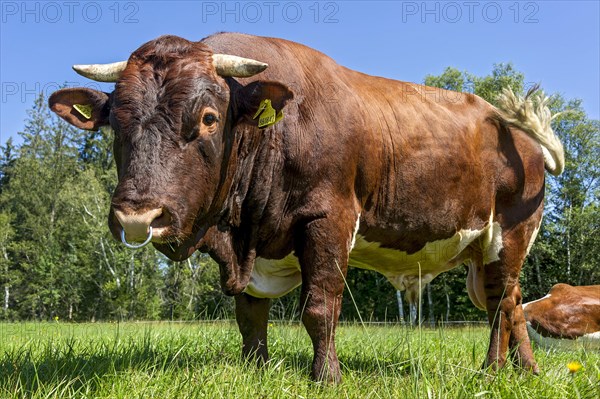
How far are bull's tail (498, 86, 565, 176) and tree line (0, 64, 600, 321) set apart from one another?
91.3 ft

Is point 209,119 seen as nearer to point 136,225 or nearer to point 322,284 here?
point 136,225

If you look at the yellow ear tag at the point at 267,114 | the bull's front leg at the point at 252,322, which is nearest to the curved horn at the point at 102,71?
the yellow ear tag at the point at 267,114

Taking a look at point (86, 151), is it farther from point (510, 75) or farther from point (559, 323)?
point (559, 323)

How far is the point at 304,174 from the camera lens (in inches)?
165

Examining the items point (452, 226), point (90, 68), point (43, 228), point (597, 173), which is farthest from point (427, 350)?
point (43, 228)

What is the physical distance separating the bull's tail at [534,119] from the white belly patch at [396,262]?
1.09 m

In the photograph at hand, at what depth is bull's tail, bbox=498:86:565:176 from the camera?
5875 millimetres

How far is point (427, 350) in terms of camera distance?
5871 mm

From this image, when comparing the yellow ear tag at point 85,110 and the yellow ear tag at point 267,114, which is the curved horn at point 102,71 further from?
the yellow ear tag at point 267,114

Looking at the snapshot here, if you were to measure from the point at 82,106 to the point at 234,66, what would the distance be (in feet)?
3.93

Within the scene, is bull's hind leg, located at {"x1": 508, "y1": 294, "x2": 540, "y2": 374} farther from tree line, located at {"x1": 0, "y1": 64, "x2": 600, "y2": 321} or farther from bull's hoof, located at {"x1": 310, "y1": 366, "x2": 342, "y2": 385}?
tree line, located at {"x1": 0, "y1": 64, "x2": 600, "y2": 321}

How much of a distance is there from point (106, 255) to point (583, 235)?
3155 centimetres

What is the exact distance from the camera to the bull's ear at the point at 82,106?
4.22 metres

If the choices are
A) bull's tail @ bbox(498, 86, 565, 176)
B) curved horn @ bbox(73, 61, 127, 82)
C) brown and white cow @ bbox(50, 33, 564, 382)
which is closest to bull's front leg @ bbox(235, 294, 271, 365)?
brown and white cow @ bbox(50, 33, 564, 382)
